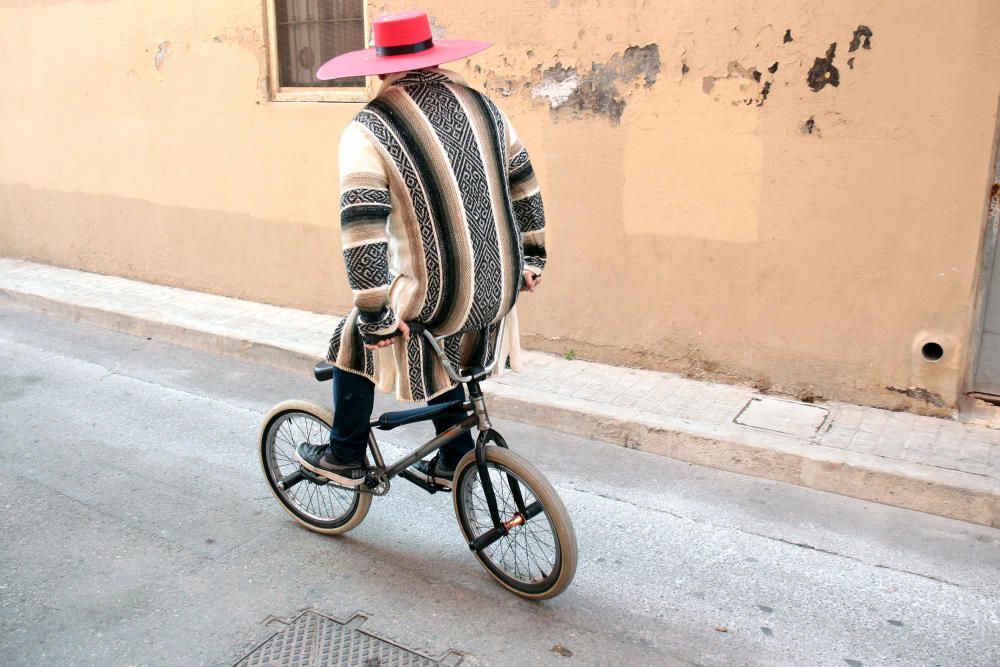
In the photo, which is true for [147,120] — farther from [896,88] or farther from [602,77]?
[896,88]

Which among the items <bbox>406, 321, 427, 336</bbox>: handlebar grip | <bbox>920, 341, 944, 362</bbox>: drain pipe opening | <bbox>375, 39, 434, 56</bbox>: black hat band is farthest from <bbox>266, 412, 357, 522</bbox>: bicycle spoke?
<bbox>920, 341, 944, 362</bbox>: drain pipe opening

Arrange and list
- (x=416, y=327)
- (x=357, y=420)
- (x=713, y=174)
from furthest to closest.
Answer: (x=713, y=174) < (x=357, y=420) < (x=416, y=327)

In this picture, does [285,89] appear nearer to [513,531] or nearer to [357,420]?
[357,420]

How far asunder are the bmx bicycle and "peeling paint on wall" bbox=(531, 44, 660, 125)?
2.66 m

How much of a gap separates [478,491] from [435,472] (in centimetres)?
21

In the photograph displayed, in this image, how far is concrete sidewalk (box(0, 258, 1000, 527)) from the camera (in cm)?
439

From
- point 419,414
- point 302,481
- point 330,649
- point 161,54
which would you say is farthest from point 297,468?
point 161,54

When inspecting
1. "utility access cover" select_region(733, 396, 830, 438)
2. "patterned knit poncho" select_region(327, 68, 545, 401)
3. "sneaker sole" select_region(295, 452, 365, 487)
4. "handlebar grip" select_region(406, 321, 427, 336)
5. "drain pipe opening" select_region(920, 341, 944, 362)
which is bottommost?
"utility access cover" select_region(733, 396, 830, 438)

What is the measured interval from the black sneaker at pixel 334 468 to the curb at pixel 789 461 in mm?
1831

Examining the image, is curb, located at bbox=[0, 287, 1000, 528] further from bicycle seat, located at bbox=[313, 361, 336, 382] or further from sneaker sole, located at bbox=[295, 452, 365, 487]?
bicycle seat, located at bbox=[313, 361, 336, 382]

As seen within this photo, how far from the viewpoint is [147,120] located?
8.33 metres

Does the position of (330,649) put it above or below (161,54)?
below

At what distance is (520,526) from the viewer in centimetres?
354

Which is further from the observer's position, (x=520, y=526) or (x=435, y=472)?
(x=435, y=472)
